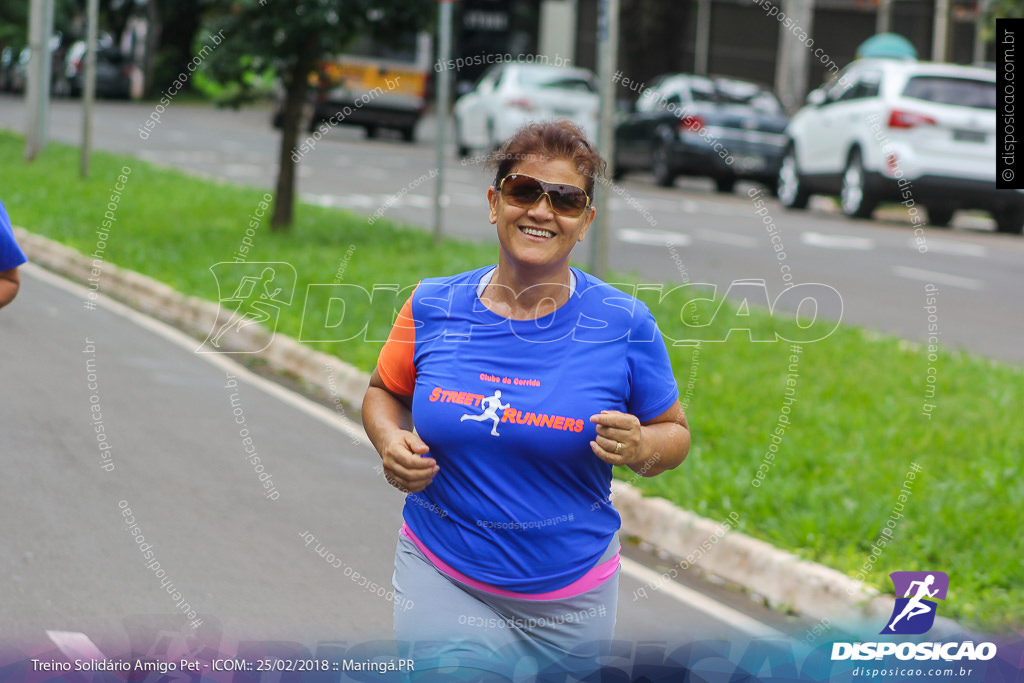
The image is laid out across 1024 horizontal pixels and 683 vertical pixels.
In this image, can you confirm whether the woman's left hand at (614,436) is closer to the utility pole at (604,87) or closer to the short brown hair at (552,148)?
the short brown hair at (552,148)

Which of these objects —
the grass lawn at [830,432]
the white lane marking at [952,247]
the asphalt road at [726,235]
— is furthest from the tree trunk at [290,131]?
the white lane marking at [952,247]

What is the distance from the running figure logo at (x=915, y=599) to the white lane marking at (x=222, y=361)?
2609 millimetres

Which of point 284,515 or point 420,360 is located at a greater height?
point 420,360

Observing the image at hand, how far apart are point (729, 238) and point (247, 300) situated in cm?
763

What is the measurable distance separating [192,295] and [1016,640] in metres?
7.12

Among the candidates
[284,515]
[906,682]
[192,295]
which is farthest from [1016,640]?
[192,295]

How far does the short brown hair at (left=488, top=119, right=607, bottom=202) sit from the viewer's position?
301cm

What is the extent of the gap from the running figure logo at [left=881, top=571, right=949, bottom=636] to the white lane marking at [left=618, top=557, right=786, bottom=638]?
386 millimetres

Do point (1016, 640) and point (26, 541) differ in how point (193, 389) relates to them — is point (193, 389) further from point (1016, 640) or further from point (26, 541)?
point (1016, 640)

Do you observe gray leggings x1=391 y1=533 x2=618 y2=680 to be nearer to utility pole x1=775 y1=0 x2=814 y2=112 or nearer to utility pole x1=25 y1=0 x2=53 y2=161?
utility pole x1=25 y1=0 x2=53 y2=161

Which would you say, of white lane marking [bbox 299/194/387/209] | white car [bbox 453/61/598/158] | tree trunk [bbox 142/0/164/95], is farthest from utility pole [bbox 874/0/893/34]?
white lane marking [bbox 299/194/387/209]

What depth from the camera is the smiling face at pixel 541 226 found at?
9.83 ft

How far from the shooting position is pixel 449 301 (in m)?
3.10

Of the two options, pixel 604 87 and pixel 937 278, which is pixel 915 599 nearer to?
pixel 604 87
